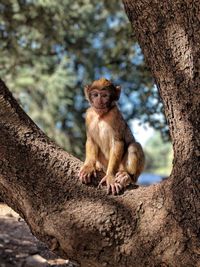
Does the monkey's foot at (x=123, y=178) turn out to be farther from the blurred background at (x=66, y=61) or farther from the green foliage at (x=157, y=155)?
the green foliage at (x=157, y=155)

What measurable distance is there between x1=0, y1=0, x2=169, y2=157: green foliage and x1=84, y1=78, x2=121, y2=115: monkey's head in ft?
17.0

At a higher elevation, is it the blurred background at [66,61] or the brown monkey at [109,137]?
the blurred background at [66,61]

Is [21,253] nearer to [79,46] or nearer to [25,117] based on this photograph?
[25,117]

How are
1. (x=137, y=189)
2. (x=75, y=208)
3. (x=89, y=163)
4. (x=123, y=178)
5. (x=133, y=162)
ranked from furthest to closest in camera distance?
(x=133, y=162) → (x=89, y=163) → (x=123, y=178) → (x=137, y=189) → (x=75, y=208)

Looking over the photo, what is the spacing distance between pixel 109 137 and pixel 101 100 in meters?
0.35

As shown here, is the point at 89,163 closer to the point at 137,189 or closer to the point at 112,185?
the point at 112,185

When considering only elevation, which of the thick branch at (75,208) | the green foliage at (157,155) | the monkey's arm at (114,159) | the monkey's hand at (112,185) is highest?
the green foliage at (157,155)

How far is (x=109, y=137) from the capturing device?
15.4ft

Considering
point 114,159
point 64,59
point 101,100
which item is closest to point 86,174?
point 114,159

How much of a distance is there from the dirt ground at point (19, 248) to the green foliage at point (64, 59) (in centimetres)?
390

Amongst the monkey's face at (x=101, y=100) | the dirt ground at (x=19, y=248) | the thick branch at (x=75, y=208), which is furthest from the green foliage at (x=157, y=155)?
the thick branch at (x=75, y=208)

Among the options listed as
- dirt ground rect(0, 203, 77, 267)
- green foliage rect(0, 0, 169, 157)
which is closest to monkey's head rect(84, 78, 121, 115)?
dirt ground rect(0, 203, 77, 267)

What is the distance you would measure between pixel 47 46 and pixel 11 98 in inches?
582

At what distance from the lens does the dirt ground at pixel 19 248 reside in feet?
22.0
